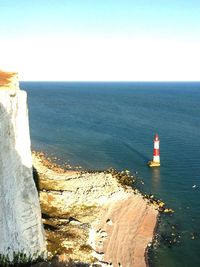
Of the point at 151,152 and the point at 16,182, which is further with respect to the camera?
the point at 151,152

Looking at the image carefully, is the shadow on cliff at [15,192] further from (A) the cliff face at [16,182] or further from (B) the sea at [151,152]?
(B) the sea at [151,152]

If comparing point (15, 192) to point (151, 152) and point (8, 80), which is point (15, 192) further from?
point (151, 152)

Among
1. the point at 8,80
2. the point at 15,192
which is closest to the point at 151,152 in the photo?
the point at 8,80

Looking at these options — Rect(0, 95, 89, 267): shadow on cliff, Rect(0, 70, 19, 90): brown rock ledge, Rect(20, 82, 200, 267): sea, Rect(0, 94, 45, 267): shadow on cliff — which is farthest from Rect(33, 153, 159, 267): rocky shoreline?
Rect(0, 70, 19, 90): brown rock ledge

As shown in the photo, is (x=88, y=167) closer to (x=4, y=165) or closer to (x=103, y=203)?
(x=103, y=203)

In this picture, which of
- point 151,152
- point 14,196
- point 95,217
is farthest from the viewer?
point 151,152

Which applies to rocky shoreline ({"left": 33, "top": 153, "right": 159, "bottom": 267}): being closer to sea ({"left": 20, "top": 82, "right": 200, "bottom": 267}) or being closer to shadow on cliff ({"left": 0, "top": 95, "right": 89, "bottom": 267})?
sea ({"left": 20, "top": 82, "right": 200, "bottom": 267})

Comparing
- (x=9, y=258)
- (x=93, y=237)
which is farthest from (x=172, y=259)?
(x=9, y=258)

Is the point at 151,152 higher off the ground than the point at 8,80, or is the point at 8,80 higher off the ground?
the point at 8,80
